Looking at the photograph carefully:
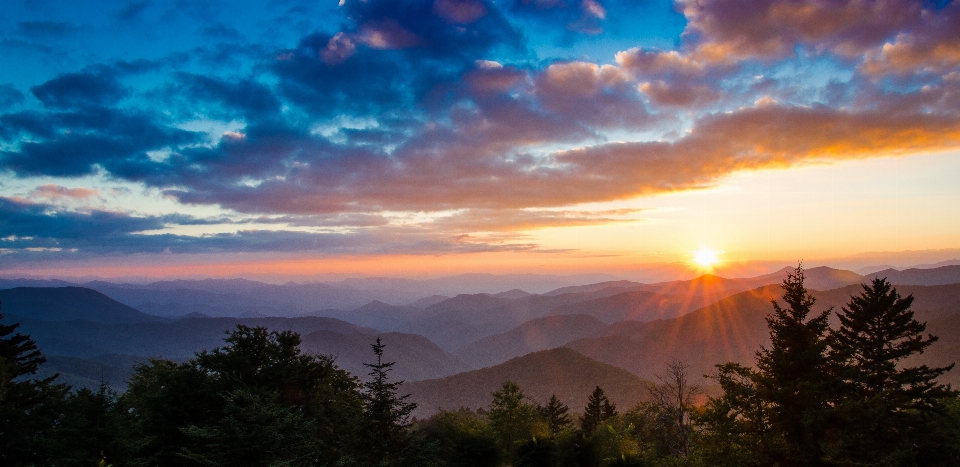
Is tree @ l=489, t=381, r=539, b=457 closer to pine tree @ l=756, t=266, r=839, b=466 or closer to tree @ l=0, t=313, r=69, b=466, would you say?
pine tree @ l=756, t=266, r=839, b=466

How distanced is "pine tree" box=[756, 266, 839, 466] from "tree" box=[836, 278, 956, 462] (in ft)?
3.27

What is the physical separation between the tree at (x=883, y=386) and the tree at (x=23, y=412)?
143 feet

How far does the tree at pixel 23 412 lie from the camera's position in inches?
1009

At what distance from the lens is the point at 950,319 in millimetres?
182125

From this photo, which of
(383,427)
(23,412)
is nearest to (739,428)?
(383,427)

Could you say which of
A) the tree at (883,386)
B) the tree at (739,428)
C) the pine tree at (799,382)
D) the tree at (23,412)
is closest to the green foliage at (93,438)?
the tree at (23,412)

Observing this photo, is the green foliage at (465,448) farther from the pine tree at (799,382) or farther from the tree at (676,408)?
the pine tree at (799,382)

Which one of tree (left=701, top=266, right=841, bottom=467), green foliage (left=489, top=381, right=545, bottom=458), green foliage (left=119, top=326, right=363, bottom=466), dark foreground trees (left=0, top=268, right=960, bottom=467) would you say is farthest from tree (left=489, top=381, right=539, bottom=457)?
tree (left=701, top=266, right=841, bottom=467)

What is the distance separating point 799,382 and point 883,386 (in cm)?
1061

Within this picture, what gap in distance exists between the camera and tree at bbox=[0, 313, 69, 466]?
2562 centimetres

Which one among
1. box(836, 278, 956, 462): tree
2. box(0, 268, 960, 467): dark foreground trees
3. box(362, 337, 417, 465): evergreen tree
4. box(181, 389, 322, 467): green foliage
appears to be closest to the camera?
box(181, 389, 322, 467): green foliage

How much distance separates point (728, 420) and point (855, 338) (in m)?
11.9

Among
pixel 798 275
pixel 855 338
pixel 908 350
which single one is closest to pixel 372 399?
pixel 798 275

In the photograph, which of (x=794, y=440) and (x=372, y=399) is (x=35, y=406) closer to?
(x=372, y=399)
